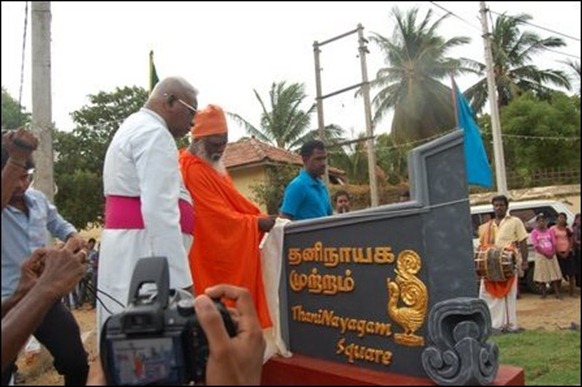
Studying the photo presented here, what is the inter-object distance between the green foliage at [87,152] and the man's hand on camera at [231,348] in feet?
16.4

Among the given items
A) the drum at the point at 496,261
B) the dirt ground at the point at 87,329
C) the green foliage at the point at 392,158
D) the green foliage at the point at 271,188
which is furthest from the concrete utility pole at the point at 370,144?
the green foliage at the point at 271,188

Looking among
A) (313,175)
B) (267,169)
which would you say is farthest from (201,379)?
(267,169)

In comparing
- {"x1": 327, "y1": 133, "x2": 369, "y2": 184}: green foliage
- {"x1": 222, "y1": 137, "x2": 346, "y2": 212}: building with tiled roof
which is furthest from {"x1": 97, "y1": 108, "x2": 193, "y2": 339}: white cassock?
{"x1": 222, "y1": 137, "x2": 346, "y2": 212}: building with tiled roof

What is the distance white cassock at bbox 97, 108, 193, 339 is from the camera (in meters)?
1.95

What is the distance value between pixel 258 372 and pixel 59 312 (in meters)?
1.43

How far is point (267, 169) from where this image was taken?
576 cm

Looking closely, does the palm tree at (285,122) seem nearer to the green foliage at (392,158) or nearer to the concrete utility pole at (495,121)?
the green foliage at (392,158)

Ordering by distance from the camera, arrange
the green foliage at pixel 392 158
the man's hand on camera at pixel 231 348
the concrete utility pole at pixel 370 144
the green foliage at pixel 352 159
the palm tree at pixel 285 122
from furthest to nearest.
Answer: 1. the palm tree at pixel 285 122
2. the green foliage at pixel 352 159
3. the concrete utility pole at pixel 370 144
4. the green foliage at pixel 392 158
5. the man's hand on camera at pixel 231 348

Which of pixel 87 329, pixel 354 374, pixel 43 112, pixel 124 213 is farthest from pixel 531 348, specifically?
pixel 43 112

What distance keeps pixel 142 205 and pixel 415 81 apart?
4.27 feet

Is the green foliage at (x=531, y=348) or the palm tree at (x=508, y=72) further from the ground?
the palm tree at (x=508, y=72)

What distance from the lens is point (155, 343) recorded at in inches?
45.3

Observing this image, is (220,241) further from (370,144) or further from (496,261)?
(496,261)

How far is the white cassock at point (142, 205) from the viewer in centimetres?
195
